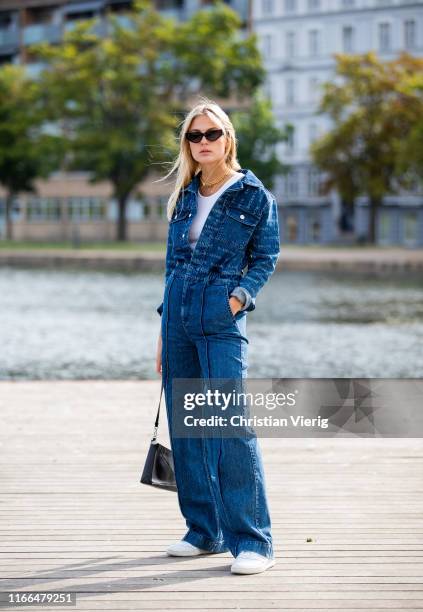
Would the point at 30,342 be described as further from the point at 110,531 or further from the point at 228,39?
the point at 228,39

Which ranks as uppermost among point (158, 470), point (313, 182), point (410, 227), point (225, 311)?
point (225, 311)

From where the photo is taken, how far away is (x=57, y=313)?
23094 millimetres

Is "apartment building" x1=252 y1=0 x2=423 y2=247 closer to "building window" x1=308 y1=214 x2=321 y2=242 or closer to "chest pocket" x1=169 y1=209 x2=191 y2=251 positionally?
"building window" x1=308 y1=214 x2=321 y2=242

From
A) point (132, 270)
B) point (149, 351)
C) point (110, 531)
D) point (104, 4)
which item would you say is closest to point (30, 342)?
point (149, 351)

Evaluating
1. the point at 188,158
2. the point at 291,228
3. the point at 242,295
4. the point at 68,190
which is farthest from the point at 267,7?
the point at 242,295

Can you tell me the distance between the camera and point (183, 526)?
541 cm

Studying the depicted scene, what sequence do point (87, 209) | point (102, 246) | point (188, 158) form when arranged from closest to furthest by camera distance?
point (188, 158) < point (102, 246) < point (87, 209)

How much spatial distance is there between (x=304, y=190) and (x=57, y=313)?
2195 inches

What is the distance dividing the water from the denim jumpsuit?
29.8 feet

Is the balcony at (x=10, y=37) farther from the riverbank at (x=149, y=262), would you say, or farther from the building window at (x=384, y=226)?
the riverbank at (x=149, y=262)

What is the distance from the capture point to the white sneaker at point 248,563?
14.8ft

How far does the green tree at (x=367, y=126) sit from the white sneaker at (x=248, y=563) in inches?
2185

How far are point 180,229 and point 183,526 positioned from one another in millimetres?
1458

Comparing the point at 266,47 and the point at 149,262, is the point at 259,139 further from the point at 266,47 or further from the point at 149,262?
the point at 149,262
